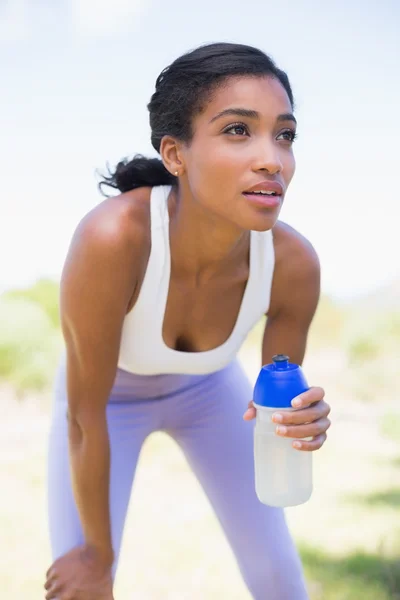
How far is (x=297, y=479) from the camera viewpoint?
1.79 m

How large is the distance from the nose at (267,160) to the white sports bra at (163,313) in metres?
0.37

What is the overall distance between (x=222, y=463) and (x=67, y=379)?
533 mm

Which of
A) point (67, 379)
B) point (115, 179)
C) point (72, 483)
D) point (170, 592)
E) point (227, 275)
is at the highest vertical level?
point (115, 179)

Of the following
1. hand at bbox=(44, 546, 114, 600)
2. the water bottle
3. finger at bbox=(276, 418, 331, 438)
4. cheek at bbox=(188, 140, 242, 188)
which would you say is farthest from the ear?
hand at bbox=(44, 546, 114, 600)

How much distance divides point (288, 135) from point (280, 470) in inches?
30.8

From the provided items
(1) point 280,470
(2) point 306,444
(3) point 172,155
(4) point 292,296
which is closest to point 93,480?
(1) point 280,470

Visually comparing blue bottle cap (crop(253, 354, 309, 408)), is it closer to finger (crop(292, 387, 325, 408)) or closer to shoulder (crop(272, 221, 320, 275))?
finger (crop(292, 387, 325, 408))

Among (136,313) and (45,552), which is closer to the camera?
(136,313)

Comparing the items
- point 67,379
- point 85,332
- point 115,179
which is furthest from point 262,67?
point 67,379

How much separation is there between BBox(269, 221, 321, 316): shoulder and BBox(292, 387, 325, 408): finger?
2.04ft

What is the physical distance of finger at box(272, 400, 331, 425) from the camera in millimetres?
1597

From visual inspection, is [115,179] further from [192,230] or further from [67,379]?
[67,379]

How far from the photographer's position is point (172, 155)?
6.45 ft

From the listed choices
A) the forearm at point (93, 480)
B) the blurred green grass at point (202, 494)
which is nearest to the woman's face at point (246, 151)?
the forearm at point (93, 480)
